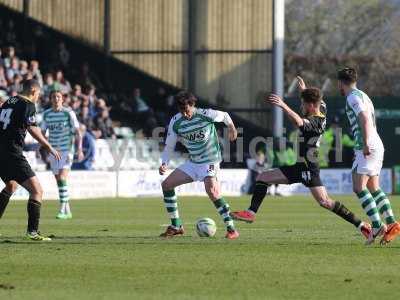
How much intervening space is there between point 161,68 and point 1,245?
26951 millimetres

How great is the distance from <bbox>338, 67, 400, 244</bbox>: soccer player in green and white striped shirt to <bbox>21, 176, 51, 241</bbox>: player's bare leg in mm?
4054

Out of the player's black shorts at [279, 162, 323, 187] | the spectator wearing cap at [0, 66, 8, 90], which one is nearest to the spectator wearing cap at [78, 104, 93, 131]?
the spectator wearing cap at [0, 66, 8, 90]

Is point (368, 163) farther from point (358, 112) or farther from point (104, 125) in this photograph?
point (104, 125)

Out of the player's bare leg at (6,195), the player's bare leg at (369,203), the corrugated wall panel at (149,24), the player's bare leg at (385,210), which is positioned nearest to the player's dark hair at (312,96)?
the player's bare leg at (369,203)

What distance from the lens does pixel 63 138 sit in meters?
22.8

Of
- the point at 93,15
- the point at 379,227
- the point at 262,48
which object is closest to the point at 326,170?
the point at 262,48

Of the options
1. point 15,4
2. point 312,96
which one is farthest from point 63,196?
point 15,4

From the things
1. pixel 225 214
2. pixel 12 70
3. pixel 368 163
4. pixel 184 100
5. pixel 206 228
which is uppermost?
pixel 12 70

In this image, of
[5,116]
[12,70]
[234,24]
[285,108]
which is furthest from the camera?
[234,24]

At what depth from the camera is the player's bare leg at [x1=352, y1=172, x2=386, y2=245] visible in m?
15.0

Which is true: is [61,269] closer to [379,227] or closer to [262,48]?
[379,227]

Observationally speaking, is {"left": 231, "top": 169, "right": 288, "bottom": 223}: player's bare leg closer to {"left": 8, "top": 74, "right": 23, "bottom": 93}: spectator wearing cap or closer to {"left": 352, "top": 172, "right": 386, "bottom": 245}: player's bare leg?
{"left": 352, "top": 172, "right": 386, "bottom": 245}: player's bare leg

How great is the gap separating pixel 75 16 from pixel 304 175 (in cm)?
2723

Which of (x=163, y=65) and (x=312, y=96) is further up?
(x=163, y=65)
